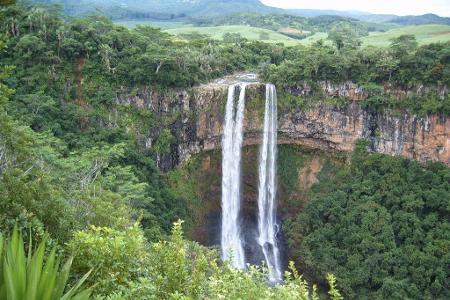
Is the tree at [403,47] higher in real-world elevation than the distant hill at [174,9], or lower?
lower

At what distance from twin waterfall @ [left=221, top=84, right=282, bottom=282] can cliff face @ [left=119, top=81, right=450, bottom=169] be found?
16.9 inches

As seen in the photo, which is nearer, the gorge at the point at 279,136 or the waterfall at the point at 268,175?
the gorge at the point at 279,136

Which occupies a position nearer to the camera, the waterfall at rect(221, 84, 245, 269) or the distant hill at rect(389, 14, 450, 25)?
the waterfall at rect(221, 84, 245, 269)

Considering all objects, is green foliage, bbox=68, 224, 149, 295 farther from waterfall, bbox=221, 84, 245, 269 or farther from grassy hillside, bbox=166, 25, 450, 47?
grassy hillside, bbox=166, 25, 450, 47

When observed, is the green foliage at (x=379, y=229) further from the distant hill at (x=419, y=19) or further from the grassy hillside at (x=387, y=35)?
the distant hill at (x=419, y=19)

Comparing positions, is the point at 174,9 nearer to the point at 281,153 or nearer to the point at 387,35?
the point at 387,35

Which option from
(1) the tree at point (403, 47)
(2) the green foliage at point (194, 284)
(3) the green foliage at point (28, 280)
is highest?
(1) the tree at point (403, 47)

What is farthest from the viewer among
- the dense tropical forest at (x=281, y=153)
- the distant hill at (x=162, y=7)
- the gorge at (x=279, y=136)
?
the distant hill at (x=162, y=7)

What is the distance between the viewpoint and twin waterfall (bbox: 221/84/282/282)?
2677cm

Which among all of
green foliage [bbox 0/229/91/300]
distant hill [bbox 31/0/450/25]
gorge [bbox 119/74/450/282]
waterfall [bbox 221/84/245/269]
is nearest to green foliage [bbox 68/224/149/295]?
green foliage [bbox 0/229/91/300]

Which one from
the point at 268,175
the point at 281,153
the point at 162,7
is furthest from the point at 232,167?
the point at 162,7

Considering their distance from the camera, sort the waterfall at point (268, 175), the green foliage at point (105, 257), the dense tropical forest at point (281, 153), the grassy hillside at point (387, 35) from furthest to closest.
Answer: the grassy hillside at point (387, 35)
the waterfall at point (268, 175)
the dense tropical forest at point (281, 153)
the green foliage at point (105, 257)

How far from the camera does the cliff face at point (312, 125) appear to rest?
2505 centimetres

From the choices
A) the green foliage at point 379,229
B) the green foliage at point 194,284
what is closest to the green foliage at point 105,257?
the green foliage at point 194,284
